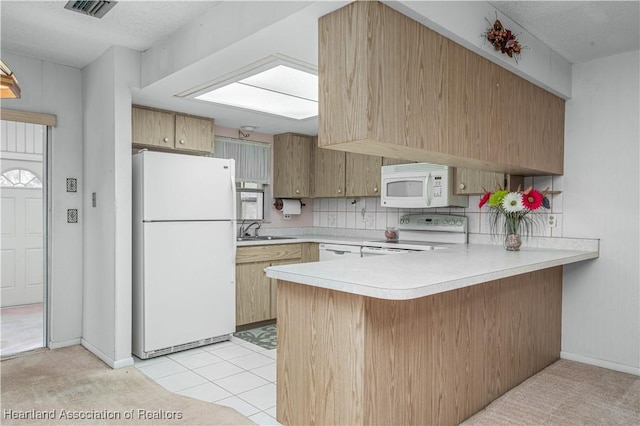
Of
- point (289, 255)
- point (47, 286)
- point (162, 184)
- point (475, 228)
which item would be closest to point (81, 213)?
point (47, 286)

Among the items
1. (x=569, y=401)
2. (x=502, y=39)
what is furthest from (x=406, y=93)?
(x=569, y=401)

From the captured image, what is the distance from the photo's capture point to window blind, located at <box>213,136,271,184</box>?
4.77 meters

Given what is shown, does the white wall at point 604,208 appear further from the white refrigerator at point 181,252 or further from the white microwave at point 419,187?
the white refrigerator at point 181,252

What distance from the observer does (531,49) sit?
2.91m

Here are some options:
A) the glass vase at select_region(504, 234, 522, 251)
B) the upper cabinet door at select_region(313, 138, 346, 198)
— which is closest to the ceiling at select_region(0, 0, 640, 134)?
the glass vase at select_region(504, 234, 522, 251)

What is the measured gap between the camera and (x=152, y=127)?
3.90m

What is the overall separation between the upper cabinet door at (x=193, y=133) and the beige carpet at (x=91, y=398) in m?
2.03

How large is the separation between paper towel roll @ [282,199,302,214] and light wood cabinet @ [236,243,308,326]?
80cm

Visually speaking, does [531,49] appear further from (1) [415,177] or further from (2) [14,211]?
(2) [14,211]

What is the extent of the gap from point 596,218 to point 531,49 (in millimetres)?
1388

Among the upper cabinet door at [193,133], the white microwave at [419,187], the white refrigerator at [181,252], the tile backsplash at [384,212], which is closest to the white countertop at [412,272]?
the tile backsplash at [384,212]

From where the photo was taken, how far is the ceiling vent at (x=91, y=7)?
8.40 feet

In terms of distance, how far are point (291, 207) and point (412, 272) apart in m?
3.42

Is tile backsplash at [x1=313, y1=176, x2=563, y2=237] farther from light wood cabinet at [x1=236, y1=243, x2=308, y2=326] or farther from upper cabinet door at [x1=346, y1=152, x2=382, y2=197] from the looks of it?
light wood cabinet at [x1=236, y1=243, x2=308, y2=326]
